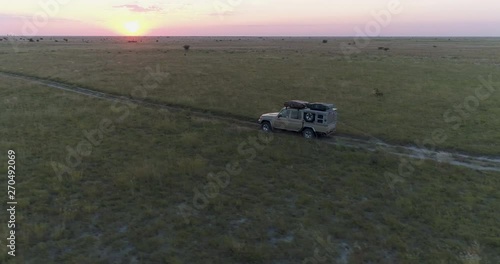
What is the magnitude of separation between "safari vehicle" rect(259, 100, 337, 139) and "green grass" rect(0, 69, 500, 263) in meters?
0.91

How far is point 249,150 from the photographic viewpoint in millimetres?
20250

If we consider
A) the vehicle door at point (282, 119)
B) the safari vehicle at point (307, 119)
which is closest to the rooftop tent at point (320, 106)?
the safari vehicle at point (307, 119)

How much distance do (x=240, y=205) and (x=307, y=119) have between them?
10089mm

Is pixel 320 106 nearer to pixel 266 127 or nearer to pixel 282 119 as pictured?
pixel 282 119

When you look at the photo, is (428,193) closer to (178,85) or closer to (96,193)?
(96,193)

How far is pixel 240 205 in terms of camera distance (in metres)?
14.0

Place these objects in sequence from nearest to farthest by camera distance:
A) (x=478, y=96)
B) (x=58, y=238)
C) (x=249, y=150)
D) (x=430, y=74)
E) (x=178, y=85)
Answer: (x=58, y=238) → (x=249, y=150) → (x=478, y=96) → (x=178, y=85) → (x=430, y=74)

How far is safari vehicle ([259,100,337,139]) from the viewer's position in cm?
2178

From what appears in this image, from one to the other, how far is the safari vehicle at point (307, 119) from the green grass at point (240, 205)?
91 cm

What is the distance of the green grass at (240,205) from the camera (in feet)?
36.1

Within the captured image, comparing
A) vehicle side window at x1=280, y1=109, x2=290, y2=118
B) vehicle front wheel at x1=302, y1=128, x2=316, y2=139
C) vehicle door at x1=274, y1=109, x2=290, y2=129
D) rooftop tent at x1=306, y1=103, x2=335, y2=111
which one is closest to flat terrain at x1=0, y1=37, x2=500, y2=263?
vehicle front wheel at x1=302, y1=128, x2=316, y2=139

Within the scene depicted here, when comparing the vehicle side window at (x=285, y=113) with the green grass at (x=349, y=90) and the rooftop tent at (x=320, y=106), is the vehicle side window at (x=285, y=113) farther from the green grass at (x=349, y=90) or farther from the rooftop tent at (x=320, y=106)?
the green grass at (x=349, y=90)

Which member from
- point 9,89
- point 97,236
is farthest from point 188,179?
point 9,89

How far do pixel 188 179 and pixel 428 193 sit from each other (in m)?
10.7
